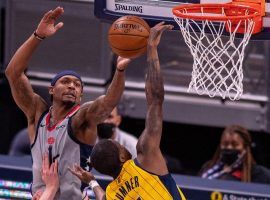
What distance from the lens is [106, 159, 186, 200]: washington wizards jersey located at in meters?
5.78

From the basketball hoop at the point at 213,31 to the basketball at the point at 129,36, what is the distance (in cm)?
34

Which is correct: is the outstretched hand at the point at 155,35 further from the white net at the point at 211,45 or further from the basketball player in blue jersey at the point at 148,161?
the white net at the point at 211,45

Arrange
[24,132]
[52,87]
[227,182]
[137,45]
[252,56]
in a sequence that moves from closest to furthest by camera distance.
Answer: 1. [137,45]
2. [52,87]
3. [227,182]
4. [24,132]
5. [252,56]

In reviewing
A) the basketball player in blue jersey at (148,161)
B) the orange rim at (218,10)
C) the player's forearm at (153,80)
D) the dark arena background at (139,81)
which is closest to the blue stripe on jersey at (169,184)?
the basketball player in blue jersey at (148,161)

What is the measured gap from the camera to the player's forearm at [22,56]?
263 inches

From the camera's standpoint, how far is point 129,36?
6.24m

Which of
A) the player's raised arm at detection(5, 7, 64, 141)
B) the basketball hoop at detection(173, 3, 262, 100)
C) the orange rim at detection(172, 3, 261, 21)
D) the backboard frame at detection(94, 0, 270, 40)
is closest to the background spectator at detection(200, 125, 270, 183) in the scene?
the basketball hoop at detection(173, 3, 262, 100)

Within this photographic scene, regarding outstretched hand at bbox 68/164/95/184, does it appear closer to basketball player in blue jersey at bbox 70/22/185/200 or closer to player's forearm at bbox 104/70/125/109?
basketball player in blue jersey at bbox 70/22/185/200

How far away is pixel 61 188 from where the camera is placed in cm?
664

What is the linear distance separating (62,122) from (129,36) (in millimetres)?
852

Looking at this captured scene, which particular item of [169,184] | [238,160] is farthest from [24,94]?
[238,160]

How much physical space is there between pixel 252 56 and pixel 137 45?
12.7 ft

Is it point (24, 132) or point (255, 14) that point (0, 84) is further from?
point (255, 14)

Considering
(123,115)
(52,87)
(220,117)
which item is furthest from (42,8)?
(52,87)
